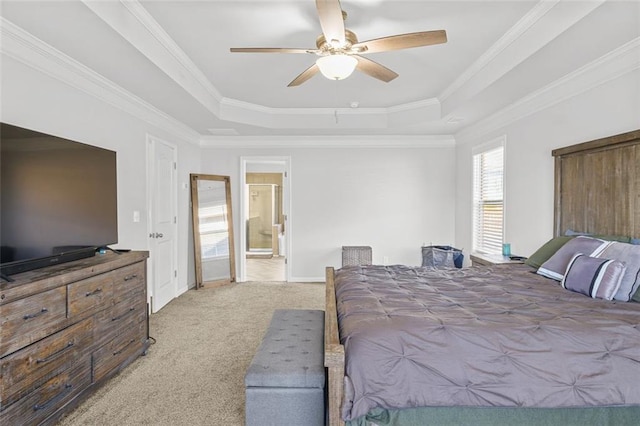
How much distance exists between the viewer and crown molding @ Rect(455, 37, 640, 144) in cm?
249

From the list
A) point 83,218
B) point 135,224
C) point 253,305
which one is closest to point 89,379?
point 83,218

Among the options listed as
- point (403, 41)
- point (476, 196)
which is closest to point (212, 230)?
point (476, 196)

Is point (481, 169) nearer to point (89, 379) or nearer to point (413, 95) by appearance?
point (413, 95)

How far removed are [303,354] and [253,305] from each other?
2570mm

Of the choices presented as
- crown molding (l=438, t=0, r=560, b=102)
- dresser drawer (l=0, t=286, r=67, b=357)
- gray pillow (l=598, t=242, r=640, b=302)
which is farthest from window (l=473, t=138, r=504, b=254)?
dresser drawer (l=0, t=286, r=67, b=357)

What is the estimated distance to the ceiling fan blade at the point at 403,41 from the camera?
2.11 metres

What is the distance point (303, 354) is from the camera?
6.64 ft

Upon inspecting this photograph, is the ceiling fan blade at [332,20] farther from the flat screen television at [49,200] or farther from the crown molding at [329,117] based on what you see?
the crown molding at [329,117]

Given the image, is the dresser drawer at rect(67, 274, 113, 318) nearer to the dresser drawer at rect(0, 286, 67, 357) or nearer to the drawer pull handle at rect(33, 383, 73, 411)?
the dresser drawer at rect(0, 286, 67, 357)

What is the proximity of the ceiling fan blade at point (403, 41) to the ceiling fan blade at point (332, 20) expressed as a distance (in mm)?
→ 168

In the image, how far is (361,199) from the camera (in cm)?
574

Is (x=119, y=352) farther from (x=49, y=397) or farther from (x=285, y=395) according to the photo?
(x=285, y=395)

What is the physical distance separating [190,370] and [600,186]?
3653mm

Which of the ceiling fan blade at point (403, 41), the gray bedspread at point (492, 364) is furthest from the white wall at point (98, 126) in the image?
the gray bedspread at point (492, 364)
